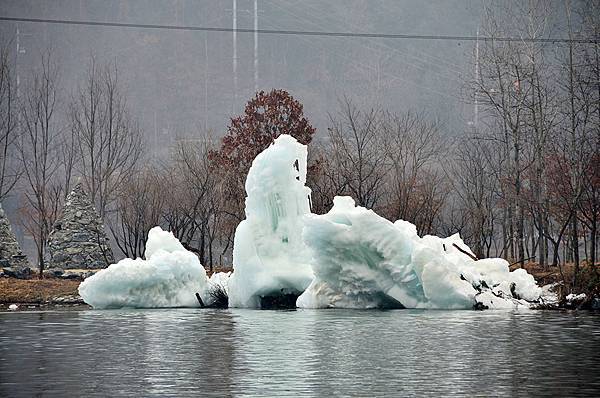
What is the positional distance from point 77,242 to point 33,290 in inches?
169

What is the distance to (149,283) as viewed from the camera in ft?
97.9

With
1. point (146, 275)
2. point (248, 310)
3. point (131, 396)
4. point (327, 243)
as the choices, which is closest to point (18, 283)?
point (146, 275)

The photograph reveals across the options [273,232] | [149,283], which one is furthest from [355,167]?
[149,283]

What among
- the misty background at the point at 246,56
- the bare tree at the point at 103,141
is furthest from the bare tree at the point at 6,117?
the misty background at the point at 246,56

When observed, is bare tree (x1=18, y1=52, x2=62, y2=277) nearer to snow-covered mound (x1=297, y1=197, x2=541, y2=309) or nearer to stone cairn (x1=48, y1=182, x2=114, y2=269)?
stone cairn (x1=48, y1=182, x2=114, y2=269)

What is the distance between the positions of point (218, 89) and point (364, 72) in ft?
52.6

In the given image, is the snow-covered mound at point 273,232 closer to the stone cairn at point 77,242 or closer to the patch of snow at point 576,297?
the patch of snow at point 576,297

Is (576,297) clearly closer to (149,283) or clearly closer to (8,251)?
(149,283)

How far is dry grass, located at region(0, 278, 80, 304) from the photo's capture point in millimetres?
35188

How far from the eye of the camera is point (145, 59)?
377ft

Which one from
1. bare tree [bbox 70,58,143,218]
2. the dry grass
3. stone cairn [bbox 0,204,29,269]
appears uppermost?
bare tree [bbox 70,58,143,218]

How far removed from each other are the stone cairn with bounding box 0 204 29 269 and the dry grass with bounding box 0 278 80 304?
186cm

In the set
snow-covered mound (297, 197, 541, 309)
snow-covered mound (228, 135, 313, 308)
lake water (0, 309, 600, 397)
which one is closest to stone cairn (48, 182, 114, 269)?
snow-covered mound (228, 135, 313, 308)

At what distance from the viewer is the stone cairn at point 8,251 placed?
128 feet
